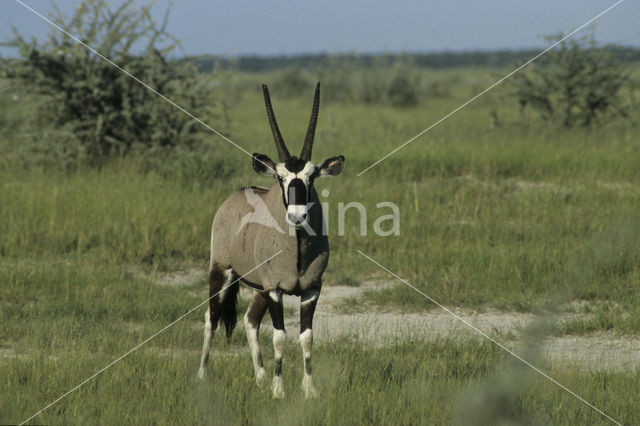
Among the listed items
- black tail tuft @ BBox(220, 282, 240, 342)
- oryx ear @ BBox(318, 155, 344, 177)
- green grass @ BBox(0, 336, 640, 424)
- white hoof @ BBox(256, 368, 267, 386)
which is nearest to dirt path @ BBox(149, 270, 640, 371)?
green grass @ BBox(0, 336, 640, 424)

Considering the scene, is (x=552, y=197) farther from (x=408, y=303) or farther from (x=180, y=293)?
(x=180, y=293)

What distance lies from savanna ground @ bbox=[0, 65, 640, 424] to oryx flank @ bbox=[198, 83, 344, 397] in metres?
0.44

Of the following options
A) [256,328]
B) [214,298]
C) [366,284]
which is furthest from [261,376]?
[366,284]

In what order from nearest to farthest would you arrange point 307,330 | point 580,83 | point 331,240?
point 307,330, point 331,240, point 580,83

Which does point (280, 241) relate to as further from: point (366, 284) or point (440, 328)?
point (366, 284)

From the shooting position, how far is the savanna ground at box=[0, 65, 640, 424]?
479 centimetres

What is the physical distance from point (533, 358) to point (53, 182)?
10960 mm

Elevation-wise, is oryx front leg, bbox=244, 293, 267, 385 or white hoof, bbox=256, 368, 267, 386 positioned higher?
oryx front leg, bbox=244, 293, 267, 385

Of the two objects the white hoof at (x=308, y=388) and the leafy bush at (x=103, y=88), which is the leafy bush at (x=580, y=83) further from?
the white hoof at (x=308, y=388)

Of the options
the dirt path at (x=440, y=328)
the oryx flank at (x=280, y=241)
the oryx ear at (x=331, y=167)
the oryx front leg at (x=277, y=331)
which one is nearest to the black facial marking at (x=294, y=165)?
the oryx flank at (x=280, y=241)

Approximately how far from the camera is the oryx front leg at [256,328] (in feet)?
17.9

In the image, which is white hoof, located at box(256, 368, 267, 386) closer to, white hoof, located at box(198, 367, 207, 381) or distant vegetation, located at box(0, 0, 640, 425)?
distant vegetation, located at box(0, 0, 640, 425)

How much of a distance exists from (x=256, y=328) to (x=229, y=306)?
1.22ft

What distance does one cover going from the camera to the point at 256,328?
5.63 m
